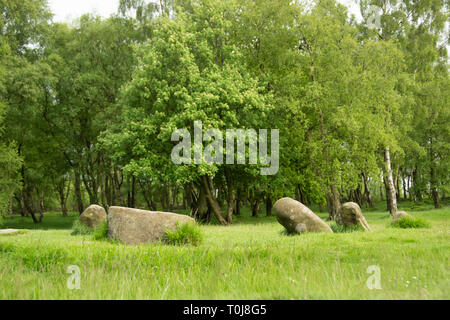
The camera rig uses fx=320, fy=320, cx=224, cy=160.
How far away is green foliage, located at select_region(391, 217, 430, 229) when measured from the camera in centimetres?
1280

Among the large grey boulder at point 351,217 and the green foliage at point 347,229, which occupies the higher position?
the large grey boulder at point 351,217

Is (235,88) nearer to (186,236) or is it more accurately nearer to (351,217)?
(351,217)

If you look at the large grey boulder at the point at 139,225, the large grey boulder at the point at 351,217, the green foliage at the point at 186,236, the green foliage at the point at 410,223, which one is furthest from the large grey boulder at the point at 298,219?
the green foliage at the point at 186,236

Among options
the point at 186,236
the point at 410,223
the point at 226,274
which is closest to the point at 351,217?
the point at 410,223

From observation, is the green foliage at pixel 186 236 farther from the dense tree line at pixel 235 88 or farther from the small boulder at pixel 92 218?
the dense tree line at pixel 235 88

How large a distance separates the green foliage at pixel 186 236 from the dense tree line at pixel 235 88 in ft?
33.4

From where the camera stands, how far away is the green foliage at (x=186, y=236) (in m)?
9.24

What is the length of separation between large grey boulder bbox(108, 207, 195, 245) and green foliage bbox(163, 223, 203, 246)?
356 mm

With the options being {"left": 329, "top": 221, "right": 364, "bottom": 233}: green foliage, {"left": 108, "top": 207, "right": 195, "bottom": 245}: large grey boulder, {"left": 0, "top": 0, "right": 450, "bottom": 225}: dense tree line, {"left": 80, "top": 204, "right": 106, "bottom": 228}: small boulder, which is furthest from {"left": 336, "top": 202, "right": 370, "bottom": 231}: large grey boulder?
{"left": 80, "top": 204, "right": 106, "bottom": 228}: small boulder

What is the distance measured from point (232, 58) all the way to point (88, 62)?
14080 millimetres

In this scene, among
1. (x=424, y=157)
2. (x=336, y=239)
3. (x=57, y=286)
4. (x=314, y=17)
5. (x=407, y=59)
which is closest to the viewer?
(x=57, y=286)
